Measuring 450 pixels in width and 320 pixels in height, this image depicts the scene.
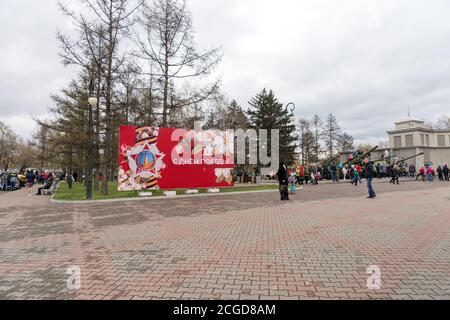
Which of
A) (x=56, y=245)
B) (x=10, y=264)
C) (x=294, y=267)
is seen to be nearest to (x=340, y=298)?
(x=294, y=267)

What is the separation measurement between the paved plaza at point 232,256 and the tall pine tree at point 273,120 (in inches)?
1413

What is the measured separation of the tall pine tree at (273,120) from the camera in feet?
147

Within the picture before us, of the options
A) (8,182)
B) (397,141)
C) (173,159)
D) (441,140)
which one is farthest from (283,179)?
(441,140)

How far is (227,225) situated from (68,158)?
23390 mm

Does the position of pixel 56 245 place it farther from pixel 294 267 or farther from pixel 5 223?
pixel 294 267

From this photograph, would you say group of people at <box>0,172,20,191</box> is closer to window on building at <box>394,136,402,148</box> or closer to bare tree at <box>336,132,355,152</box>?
window on building at <box>394,136,402,148</box>

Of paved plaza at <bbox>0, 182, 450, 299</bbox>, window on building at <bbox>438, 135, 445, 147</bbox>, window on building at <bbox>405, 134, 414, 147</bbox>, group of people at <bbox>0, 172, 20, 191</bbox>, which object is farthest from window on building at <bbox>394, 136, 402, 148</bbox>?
group of people at <bbox>0, 172, 20, 191</bbox>

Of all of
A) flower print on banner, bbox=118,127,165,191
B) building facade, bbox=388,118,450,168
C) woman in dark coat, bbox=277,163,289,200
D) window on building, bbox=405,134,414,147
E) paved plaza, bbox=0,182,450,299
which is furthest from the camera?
window on building, bbox=405,134,414,147

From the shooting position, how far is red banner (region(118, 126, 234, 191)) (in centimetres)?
1661

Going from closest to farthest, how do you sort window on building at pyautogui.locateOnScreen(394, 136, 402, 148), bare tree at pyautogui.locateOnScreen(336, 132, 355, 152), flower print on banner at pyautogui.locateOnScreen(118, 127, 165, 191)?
flower print on banner at pyautogui.locateOnScreen(118, 127, 165, 191) < window on building at pyautogui.locateOnScreen(394, 136, 402, 148) < bare tree at pyautogui.locateOnScreen(336, 132, 355, 152)

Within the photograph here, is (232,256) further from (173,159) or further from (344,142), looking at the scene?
(344,142)

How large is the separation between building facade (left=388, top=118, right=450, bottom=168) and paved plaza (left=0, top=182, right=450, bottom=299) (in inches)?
1446

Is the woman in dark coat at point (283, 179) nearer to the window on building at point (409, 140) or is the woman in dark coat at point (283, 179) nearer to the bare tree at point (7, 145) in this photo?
the window on building at point (409, 140)

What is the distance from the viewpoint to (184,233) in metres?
7.29
